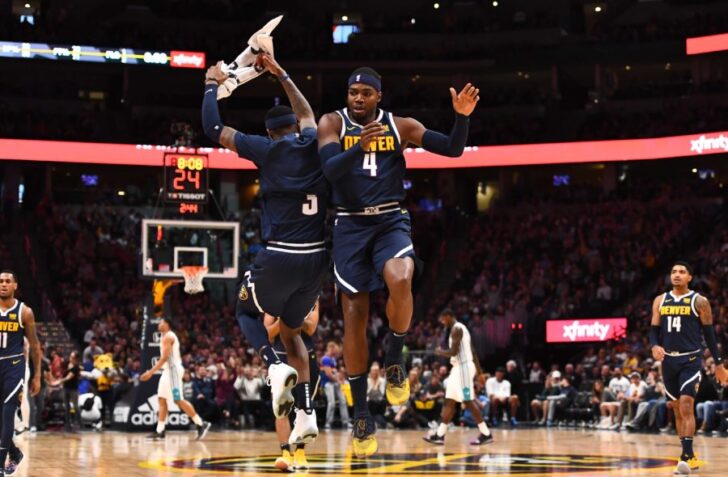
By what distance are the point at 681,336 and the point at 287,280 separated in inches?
228

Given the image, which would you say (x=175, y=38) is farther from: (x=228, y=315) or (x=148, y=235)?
(x=148, y=235)

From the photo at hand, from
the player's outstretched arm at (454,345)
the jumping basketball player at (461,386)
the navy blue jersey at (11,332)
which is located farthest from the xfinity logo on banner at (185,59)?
the navy blue jersey at (11,332)

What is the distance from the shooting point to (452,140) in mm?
8055

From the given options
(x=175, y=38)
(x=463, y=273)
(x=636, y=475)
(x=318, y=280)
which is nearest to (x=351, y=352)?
→ (x=318, y=280)

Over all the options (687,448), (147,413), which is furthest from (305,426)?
(147,413)

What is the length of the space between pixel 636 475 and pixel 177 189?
15218 millimetres

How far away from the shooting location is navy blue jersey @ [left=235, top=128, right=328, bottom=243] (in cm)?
890

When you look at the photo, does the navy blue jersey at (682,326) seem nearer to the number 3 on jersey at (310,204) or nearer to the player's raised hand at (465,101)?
the number 3 on jersey at (310,204)

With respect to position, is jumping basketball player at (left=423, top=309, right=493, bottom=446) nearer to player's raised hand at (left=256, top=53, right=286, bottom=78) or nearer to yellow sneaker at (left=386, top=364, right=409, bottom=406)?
player's raised hand at (left=256, top=53, right=286, bottom=78)

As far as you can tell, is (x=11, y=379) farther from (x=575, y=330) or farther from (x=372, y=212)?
(x=575, y=330)

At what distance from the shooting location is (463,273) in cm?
3541

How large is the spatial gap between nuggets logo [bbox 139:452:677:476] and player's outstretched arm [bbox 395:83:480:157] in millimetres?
4011

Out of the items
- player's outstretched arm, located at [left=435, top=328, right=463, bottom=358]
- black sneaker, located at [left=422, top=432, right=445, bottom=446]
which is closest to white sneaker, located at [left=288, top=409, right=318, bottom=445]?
player's outstretched arm, located at [left=435, top=328, right=463, bottom=358]

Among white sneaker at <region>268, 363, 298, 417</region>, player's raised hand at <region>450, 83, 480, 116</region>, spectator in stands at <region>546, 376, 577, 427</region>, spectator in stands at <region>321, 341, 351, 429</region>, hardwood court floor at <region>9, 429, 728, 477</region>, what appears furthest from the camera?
spectator in stands at <region>546, 376, 577, 427</region>
